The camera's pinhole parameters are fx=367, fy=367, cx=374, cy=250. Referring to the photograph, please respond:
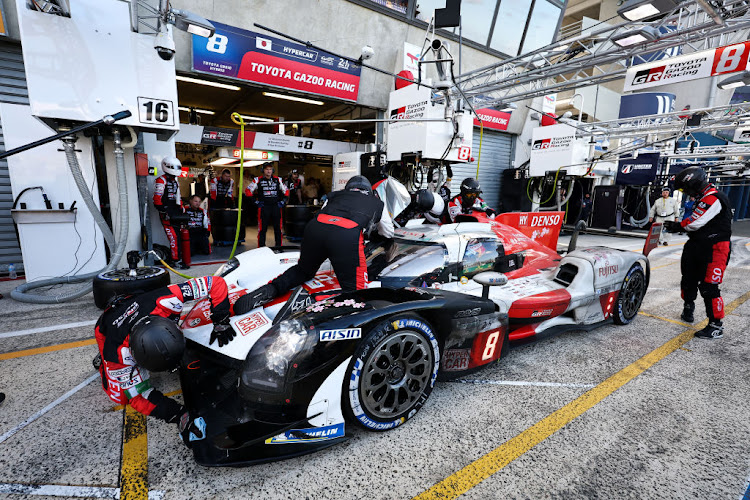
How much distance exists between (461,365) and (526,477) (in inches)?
26.7

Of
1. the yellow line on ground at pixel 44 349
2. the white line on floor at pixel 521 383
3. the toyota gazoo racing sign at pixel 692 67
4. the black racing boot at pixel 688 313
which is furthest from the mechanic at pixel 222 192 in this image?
the black racing boot at pixel 688 313

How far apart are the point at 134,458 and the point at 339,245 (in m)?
1.63

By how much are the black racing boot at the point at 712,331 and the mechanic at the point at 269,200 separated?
639 centimetres

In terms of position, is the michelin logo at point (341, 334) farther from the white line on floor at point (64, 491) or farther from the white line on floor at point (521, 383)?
the white line on floor at point (521, 383)

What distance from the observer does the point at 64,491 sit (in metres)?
1.58

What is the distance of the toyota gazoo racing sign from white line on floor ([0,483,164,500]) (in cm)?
812

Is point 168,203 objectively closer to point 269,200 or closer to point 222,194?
point 269,200

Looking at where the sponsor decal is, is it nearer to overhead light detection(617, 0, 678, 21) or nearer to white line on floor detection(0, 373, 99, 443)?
white line on floor detection(0, 373, 99, 443)

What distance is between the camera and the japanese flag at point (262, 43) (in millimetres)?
7309

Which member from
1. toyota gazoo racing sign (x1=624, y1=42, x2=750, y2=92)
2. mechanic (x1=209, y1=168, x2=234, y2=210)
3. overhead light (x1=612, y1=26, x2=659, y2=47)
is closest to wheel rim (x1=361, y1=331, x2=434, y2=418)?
overhead light (x1=612, y1=26, x2=659, y2=47)

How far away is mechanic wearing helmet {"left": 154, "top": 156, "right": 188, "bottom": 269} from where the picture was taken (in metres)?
5.73

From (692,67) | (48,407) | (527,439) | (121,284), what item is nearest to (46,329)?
(121,284)

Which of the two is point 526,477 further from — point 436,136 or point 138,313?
point 436,136

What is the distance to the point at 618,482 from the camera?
171cm
